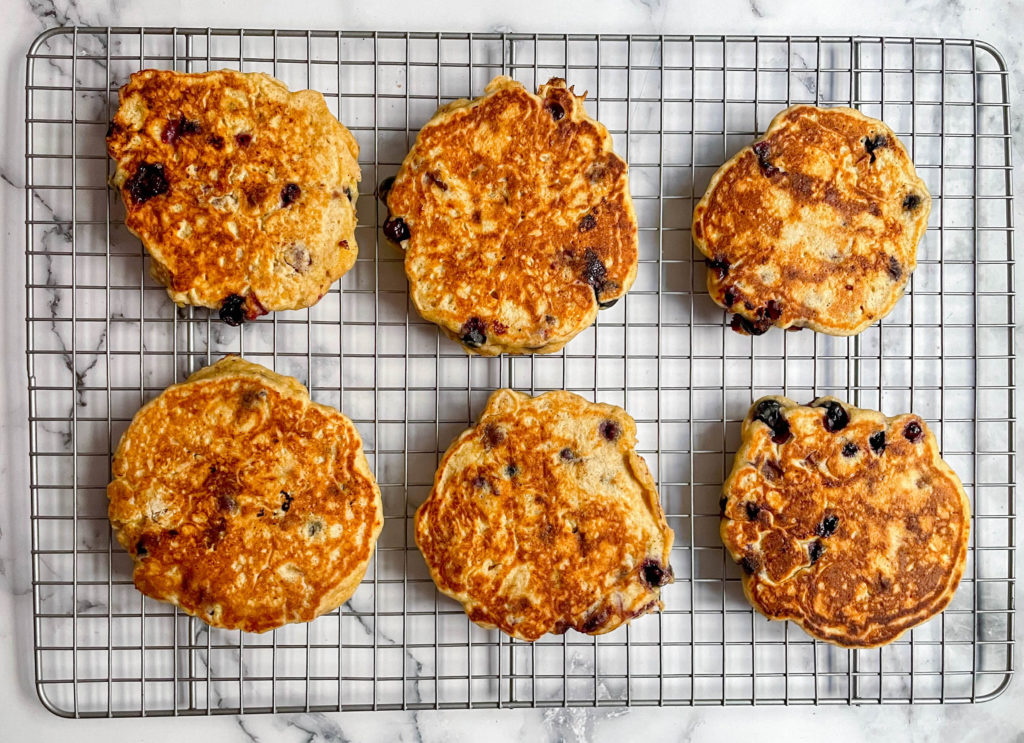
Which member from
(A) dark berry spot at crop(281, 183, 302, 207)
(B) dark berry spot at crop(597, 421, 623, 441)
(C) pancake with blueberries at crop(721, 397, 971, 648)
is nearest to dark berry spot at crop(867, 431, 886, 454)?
(C) pancake with blueberries at crop(721, 397, 971, 648)

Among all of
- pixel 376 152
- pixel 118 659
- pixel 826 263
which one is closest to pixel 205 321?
pixel 376 152

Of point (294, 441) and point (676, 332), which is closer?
point (294, 441)

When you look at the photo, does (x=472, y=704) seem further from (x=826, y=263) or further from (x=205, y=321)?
(x=826, y=263)

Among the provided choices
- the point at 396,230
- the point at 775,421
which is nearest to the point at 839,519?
the point at 775,421

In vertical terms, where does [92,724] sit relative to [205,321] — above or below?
below

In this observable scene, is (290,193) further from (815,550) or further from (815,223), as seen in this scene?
(815,550)

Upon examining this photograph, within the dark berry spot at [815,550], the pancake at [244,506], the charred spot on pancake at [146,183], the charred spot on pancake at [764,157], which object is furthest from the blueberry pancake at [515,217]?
the dark berry spot at [815,550]

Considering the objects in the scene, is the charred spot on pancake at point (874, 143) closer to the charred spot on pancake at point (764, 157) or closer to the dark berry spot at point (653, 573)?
the charred spot on pancake at point (764, 157)
